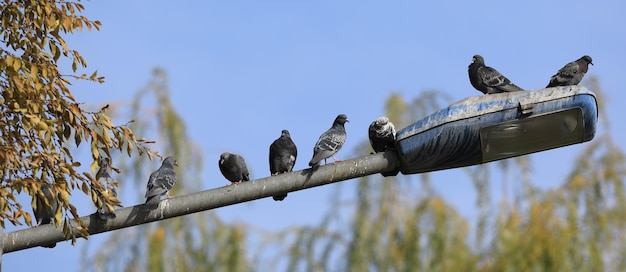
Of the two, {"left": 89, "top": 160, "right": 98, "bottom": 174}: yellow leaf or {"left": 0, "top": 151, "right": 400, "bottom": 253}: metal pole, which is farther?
{"left": 89, "top": 160, "right": 98, "bottom": 174}: yellow leaf

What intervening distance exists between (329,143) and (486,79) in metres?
2.13

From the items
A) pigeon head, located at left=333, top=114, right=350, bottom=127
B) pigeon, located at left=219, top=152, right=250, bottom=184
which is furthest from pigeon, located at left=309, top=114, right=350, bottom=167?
A: pigeon, located at left=219, top=152, right=250, bottom=184

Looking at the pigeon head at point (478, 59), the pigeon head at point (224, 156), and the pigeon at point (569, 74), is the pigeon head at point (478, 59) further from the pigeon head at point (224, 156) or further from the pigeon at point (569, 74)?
the pigeon head at point (224, 156)

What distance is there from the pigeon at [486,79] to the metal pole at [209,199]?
2999mm

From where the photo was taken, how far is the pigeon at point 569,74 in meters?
10.1

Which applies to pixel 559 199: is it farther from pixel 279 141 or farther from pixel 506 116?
pixel 506 116

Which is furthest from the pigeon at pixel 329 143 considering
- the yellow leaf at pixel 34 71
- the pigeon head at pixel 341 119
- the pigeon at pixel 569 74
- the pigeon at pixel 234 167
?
the yellow leaf at pixel 34 71

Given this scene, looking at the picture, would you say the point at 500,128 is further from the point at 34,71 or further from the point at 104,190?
the point at 34,71

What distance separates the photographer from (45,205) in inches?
377

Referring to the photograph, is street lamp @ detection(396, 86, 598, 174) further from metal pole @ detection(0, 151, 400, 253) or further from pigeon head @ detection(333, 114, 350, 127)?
pigeon head @ detection(333, 114, 350, 127)

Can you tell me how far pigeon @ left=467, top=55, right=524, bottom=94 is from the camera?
416 inches

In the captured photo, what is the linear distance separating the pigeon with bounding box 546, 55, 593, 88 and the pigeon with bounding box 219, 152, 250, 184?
11.0ft

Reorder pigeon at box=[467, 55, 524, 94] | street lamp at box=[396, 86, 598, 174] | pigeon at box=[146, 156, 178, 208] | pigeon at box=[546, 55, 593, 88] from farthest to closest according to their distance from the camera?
pigeon at box=[467, 55, 524, 94]
pigeon at box=[546, 55, 593, 88]
pigeon at box=[146, 156, 178, 208]
street lamp at box=[396, 86, 598, 174]

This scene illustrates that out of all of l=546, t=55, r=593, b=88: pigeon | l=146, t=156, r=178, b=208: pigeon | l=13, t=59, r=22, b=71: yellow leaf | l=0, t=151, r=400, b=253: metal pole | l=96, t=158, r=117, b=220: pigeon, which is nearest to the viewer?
l=0, t=151, r=400, b=253: metal pole
